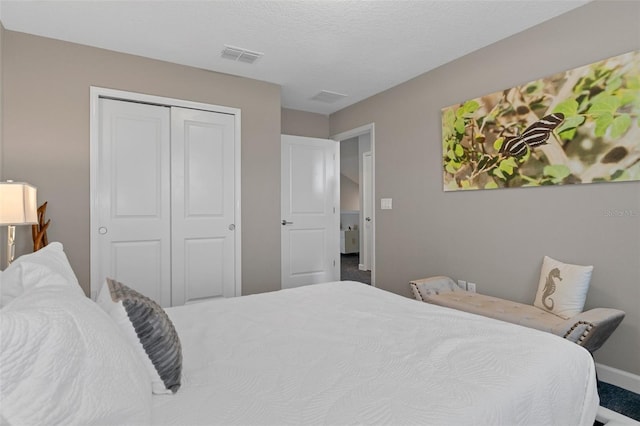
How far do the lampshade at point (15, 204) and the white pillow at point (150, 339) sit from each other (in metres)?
1.57

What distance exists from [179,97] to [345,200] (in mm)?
5850

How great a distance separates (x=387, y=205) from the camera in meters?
4.21

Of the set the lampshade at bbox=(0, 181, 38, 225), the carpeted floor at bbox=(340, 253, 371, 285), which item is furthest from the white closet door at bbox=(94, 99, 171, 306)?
the carpeted floor at bbox=(340, 253, 371, 285)

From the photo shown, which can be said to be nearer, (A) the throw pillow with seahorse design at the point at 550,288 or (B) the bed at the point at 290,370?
(B) the bed at the point at 290,370

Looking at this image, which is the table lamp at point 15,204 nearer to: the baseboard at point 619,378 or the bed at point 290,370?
the bed at point 290,370

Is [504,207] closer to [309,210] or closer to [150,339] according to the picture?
[309,210]

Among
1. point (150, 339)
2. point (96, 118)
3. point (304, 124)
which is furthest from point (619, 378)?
point (96, 118)

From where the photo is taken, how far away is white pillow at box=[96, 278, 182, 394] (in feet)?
3.50

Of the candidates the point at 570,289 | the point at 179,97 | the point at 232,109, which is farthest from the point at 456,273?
the point at 179,97

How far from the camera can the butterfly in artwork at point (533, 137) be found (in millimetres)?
2611

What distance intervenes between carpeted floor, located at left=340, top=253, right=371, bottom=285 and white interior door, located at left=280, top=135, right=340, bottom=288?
2.99 ft

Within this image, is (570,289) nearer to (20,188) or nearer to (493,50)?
(493,50)

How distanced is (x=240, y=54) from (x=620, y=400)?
380 centimetres

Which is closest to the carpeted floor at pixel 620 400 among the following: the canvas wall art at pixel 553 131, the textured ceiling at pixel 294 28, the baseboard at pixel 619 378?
the baseboard at pixel 619 378
